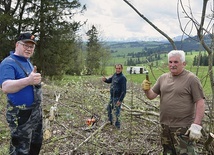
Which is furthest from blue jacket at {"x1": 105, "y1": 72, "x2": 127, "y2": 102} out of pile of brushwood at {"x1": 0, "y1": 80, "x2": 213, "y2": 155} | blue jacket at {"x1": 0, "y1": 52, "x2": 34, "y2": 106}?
blue jacket at {"x1": 0, "y1": 52, "x2": 34, "y2": 106}

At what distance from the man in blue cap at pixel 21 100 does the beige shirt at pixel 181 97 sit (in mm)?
1654

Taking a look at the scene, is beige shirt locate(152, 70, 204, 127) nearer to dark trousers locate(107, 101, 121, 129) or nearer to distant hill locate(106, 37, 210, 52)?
distant hill locate(106, 37, 210, 52)

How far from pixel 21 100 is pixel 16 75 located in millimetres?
312

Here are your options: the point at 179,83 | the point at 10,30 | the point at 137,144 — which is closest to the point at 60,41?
the point at 10,30

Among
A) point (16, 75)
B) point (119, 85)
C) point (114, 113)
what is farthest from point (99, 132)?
point (16, 75)

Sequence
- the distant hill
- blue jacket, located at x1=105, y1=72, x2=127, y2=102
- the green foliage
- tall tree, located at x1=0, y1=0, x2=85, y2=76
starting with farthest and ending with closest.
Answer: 1. tall tree, located at x1=0, y1=0, x2=85, y2=76
2. the green foliage
3. blue jacket, located at x1=105, y1=72, x2=127, y2=102
4. the distant hill

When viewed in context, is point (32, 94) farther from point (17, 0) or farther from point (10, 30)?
point (17, 0)

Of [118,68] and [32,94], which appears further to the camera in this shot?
[118,68]

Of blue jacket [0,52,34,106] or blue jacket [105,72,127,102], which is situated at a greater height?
blue jacket [0,52,34,106]

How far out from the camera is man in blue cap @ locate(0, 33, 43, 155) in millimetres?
3182

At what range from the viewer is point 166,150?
146 inches

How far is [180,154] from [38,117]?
6.17 ft

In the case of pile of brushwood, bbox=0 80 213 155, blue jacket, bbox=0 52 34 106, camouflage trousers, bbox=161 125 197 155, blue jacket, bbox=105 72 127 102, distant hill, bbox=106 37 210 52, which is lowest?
pile of brushwood, bbox=0 80 213 155

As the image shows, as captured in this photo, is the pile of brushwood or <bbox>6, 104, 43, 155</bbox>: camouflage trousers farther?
the pile of brushwood
